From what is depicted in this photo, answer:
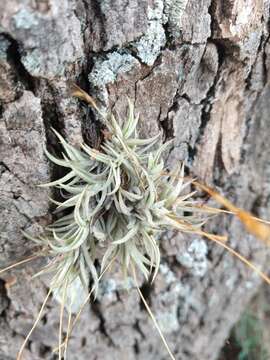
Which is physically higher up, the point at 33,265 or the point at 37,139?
the point at 37,139

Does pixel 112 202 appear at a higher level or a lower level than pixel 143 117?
lower

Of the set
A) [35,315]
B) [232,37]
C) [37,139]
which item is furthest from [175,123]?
[35,315]

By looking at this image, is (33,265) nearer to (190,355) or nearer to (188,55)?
(188,55)
